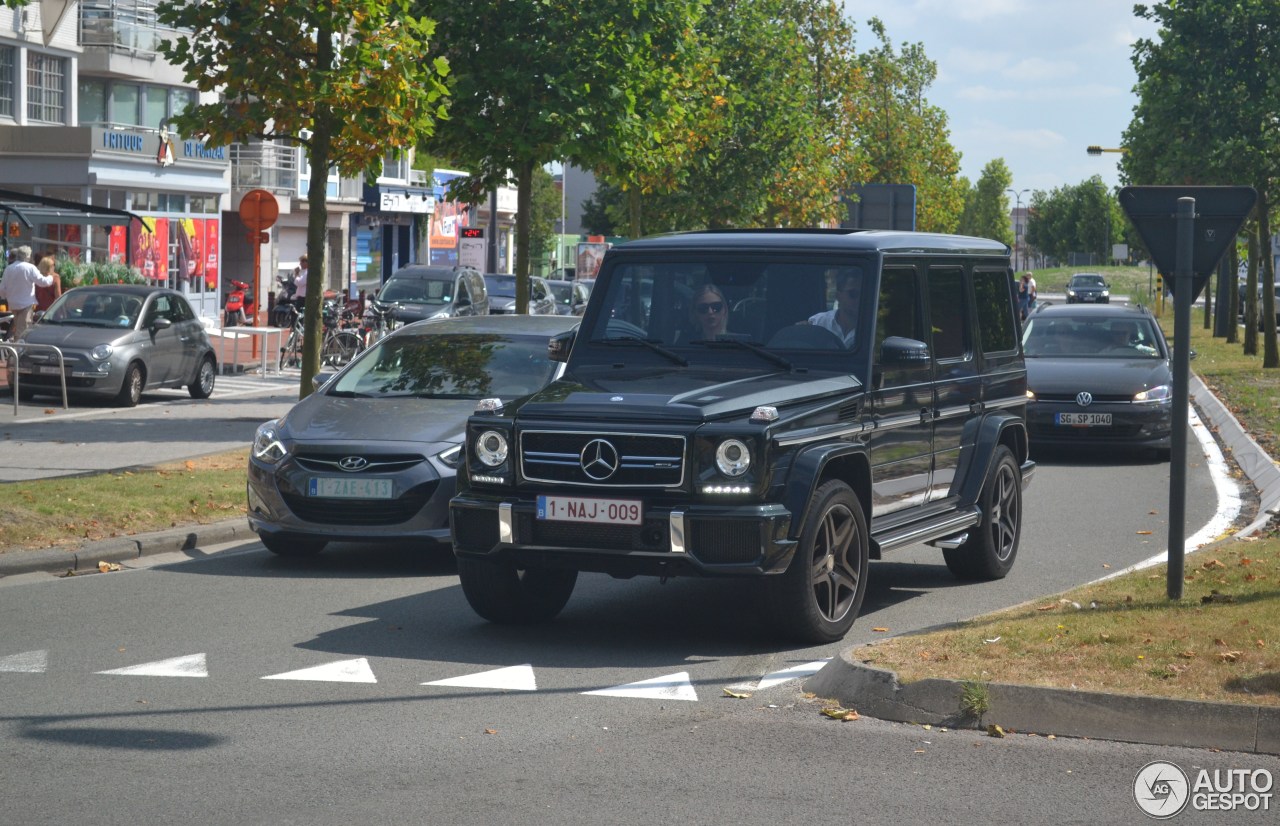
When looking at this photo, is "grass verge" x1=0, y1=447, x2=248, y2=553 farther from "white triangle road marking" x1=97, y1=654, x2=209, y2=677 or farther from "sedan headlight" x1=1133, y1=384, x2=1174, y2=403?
"sedan headlight" x1=1133, y1=384, x2=1174, y2=403

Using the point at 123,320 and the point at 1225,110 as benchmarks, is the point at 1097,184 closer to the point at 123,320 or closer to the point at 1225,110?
the point at 1225,110

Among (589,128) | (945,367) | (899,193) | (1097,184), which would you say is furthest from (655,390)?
(1097,184)

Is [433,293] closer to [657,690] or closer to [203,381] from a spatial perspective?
[203,381]

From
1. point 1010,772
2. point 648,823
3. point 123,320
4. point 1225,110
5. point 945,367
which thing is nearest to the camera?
point 648,823

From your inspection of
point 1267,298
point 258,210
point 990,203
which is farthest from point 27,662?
point 990,203

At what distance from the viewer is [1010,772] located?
20.7 feet

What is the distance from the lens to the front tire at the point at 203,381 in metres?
24.8

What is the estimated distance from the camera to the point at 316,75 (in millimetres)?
16922

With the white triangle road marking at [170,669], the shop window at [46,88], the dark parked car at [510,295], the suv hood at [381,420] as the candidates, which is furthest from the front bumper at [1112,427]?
the shop window at [46,88]

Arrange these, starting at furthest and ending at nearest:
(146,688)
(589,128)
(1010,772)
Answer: (589,128) → (146,688) → (1010,772)

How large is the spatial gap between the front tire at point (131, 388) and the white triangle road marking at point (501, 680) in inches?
625

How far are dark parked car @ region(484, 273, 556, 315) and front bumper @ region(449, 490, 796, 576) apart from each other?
31.8 metres

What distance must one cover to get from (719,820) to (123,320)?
1937cm

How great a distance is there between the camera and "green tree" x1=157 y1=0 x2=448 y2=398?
17.0 m
